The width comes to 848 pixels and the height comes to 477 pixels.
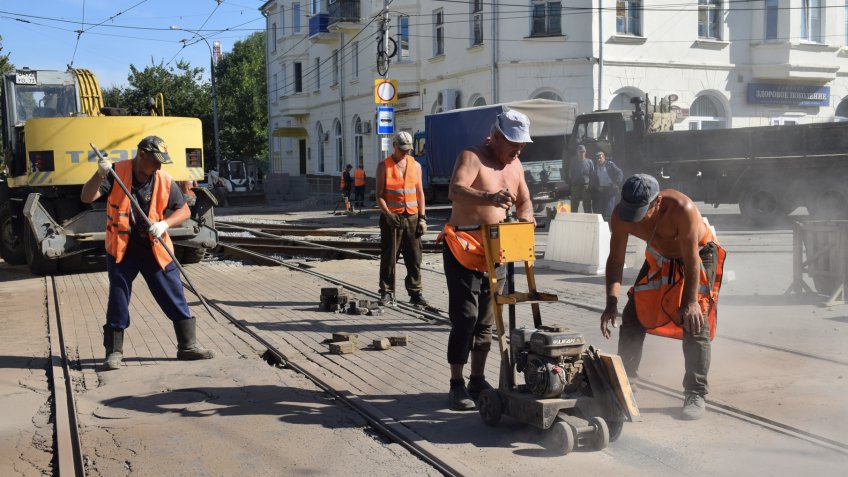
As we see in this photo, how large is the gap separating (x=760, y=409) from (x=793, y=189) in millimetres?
14857

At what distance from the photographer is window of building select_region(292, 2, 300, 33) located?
51003mm

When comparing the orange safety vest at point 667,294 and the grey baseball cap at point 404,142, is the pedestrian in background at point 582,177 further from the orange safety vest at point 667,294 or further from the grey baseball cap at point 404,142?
the orange safety vest at point 667,294

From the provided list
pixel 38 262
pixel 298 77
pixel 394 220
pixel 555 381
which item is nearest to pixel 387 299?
pixel 394 220

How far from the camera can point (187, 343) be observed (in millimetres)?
7020

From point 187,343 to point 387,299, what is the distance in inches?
115

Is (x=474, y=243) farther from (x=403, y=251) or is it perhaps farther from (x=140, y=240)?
(x=403, y=251)

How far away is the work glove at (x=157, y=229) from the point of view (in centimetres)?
658

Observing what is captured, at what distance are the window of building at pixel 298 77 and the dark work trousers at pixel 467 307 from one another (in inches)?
1846

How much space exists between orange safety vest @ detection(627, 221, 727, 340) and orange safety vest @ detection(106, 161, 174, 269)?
355cm

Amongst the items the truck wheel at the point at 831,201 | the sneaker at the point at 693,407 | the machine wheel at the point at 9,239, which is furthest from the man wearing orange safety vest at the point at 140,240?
the truck wheel at the point at 831,201

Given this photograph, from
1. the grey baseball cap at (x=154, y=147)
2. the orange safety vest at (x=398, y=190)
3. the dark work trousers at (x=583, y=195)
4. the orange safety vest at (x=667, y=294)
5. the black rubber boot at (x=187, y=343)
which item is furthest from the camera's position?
the dark work trousers at (x=583, y=195)

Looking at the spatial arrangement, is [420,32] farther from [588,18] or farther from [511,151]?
[511,151]

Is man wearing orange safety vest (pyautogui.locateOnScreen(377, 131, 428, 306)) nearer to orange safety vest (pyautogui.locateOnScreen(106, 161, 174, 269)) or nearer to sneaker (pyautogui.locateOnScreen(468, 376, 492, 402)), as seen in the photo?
orange safety vest (pyautogui.locateOnScreen(106, 161, 174, 269))

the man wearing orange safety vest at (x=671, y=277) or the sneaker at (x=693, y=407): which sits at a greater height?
the man wearing orange safety vest at (x=671, y=277)
